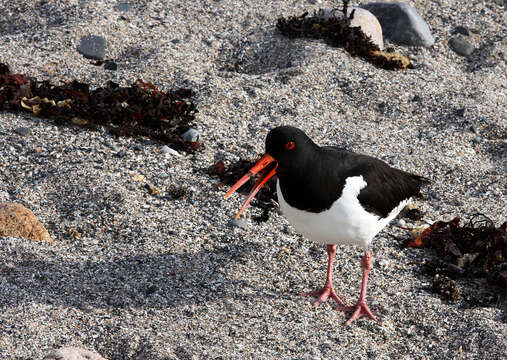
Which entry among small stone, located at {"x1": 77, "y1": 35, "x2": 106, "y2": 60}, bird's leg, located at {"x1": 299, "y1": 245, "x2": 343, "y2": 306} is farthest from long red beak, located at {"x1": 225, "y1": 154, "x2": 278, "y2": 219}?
small stone, located at {"x1": 77, "y1": 35, "x2": 106, "y2": 60}

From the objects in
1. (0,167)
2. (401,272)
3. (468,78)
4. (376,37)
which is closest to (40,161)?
(0,167)

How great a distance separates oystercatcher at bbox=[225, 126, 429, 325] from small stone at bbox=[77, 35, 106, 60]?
4.95 m

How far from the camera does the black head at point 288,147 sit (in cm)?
502

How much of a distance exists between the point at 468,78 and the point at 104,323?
686 centimetres

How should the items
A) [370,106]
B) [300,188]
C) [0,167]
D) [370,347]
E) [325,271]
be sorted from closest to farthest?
[300,188] → [370,347] → [325,271] → [0,167] → [370,106]

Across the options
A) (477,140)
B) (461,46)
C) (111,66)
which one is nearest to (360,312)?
(477,140)

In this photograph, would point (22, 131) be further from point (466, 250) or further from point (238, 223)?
point (466, 250)

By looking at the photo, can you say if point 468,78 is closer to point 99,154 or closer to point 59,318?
point 99,154

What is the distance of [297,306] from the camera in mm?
5820

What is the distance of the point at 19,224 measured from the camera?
6.09 metres

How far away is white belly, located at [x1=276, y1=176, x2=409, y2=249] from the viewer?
17.0 feet

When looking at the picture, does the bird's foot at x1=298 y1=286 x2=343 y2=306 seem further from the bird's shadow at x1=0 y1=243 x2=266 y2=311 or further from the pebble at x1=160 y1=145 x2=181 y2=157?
the pebble at x1=160 y1=145 x2=181 y2=157

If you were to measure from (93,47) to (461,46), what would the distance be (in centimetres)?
563

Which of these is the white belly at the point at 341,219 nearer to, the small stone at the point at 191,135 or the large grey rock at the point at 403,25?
the small stone at the point at 191,135
